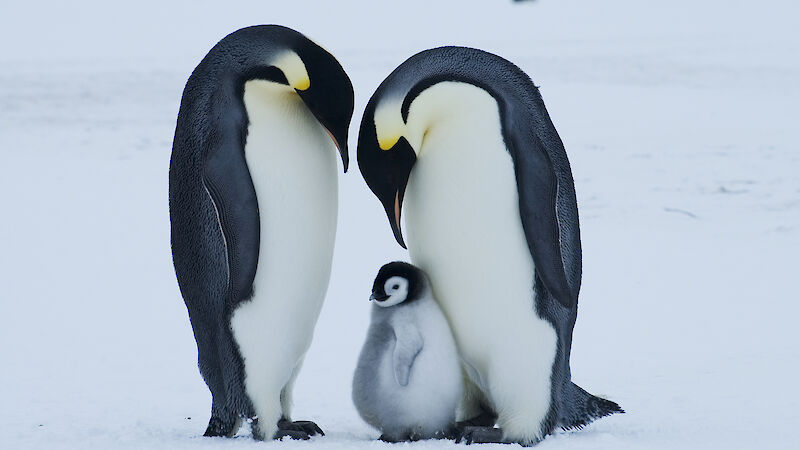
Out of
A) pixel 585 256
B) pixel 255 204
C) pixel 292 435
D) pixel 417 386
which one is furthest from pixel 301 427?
pixel 585 256

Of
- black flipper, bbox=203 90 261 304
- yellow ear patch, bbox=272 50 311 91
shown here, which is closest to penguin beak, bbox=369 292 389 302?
black flipper, bbox=203 90 261 304

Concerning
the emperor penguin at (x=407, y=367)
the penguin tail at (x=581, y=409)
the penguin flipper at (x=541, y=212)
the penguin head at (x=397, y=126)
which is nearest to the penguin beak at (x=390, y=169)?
the penguin head at (x=397, y=126)

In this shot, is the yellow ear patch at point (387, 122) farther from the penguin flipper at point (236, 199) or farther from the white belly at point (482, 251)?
the penguin flipper at point (236, 199)

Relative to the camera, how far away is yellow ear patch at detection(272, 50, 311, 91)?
272 centimetres

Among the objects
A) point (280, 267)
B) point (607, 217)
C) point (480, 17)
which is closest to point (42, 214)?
point (607, 217)

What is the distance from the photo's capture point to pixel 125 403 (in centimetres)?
359

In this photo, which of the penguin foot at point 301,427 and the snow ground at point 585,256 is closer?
the penguin foot at point 301,427

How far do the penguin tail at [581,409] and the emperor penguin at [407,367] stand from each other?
33cm

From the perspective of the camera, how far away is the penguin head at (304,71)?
2.71 metres

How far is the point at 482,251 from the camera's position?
9.07 ft

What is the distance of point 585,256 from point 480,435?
10.5 feet

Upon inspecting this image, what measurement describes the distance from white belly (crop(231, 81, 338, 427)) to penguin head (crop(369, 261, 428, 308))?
20cm

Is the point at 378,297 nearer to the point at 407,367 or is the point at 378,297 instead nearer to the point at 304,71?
the point at 407,367

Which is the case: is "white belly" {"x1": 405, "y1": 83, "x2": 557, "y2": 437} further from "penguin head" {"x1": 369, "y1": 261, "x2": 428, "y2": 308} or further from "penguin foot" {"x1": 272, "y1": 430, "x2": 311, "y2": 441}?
"penguin foot" {"x1": 272, "y1": 430, "x2": 311, "y2": 441}
